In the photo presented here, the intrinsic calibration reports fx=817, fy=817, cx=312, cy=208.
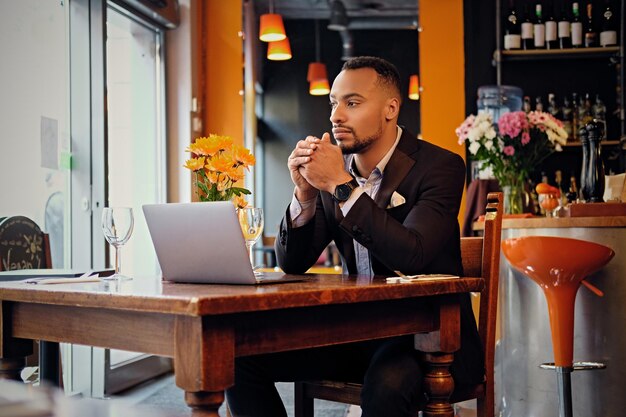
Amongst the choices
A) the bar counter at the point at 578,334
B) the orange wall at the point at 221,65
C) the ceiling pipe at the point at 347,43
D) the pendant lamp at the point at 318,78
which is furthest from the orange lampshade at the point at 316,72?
the bar counter at the point at 578,334

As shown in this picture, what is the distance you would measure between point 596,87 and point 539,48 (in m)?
0.54

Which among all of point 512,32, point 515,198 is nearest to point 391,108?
point 515,198

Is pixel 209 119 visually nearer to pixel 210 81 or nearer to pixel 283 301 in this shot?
pixel 210 81

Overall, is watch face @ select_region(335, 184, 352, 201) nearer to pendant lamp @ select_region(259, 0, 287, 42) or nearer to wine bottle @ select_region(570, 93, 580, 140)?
wine bottle @ select_region(570, 93, 580, 140)

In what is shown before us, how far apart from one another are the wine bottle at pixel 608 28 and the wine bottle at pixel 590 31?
0.06 meters

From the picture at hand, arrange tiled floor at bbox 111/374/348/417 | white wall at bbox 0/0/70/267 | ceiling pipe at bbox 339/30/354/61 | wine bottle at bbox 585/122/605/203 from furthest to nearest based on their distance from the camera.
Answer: ceiling pipe at bbox 339/30/354/61 → tiled floor at bbox 111/374/348/417 → white wall at bbox 0/0/70/267 → wine bottle at bbox 585/122/605/203

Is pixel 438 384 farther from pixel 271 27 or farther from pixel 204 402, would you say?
pixel 271 27

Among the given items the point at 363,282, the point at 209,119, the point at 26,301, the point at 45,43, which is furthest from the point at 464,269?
the point at 209,119

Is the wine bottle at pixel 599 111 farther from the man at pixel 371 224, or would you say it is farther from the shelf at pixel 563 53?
the man at pixel 371 224

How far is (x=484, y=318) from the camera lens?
2152 millimetres

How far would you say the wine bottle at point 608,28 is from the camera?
18.7 feet

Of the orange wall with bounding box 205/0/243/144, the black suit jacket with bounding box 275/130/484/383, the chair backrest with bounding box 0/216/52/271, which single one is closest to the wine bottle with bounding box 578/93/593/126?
the orange wall with bounding box 205/0/243/144

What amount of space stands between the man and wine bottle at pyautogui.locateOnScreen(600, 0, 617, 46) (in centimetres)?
385

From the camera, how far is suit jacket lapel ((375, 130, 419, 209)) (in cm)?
214
